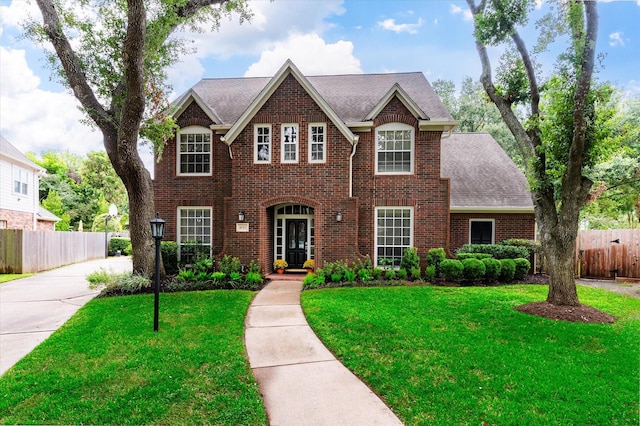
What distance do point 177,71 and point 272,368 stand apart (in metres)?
11.0

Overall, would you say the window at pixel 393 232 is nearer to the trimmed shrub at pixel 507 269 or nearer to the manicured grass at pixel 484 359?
the trimmed shrub at pixel 507 269

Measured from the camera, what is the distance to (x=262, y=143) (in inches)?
474

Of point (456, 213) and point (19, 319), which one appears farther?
point (456, 213)

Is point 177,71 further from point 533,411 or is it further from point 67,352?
point 533,411

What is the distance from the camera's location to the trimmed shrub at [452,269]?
10.5 meters

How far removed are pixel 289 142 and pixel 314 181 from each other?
1.67 metres

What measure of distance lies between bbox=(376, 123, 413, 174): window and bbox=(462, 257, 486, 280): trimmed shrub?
374 cm

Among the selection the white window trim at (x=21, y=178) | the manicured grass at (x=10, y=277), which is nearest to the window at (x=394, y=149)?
the manicured grass at (x=10, y=277)

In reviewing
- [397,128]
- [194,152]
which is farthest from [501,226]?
[194,152]

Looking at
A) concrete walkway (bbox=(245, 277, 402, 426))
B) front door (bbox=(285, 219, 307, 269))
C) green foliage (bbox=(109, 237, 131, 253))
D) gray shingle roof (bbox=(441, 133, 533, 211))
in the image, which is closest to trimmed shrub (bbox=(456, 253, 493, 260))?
gray shingle roof (bbox=(441, 133, 533, 211))

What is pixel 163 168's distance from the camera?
1316 centimetres

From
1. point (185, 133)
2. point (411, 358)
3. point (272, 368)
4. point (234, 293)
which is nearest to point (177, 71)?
point (185, 133)

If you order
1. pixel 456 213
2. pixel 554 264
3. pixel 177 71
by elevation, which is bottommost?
pixel 554 264

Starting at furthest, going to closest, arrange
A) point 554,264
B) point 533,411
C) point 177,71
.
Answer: point 177,71
point 554,264
point 533,411
